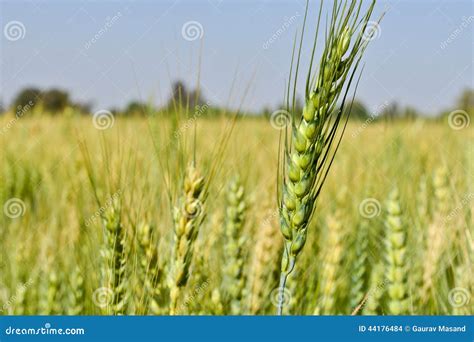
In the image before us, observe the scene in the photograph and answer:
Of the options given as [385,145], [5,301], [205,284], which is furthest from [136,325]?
[385,145]

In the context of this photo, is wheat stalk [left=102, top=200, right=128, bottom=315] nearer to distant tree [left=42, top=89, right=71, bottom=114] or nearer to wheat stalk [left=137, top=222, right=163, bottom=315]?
wheat stalk [left=137, top=222, right=163, bottom=315]

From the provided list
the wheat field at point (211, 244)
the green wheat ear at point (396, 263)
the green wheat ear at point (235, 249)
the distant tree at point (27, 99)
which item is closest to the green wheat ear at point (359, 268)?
the wheat field at point (211, 244)

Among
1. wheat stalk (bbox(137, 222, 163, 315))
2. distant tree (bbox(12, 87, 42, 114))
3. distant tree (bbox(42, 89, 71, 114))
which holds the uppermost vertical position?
distant tree (bbox(42, 89, 71, 114))

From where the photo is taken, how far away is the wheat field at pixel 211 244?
56.4 inches

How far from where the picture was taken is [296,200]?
3.70ft

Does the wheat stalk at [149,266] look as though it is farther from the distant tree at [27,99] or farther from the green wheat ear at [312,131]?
the distant tree at [27,99]

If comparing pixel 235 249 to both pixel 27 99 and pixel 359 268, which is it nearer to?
pixel 359 268

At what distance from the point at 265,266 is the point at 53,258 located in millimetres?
849

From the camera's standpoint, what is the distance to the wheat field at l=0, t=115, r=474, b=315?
1.43 metres

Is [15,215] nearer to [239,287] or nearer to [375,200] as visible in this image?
[239,287]

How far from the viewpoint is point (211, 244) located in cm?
195

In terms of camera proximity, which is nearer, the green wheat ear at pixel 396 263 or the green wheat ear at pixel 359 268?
the green wheat ear at pixel 396 263

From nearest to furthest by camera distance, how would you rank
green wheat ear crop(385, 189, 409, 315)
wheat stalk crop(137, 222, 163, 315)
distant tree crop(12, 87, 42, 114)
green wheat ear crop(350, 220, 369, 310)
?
wheat stalk crop(137, 222, 163, 315) < green wheat ear crop(385, 189, 409, 315) < green wheat ear crop(350, 220, 369, 310) < distant tree crop(12, 87, 42, 114)

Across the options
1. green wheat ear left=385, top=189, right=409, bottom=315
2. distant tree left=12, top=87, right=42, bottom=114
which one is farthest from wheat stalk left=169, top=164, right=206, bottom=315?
distant tree left=12, top=87, right=42, bottom=114
